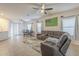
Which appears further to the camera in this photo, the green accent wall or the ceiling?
the green accent wall

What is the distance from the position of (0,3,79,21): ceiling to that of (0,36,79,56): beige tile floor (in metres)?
0.51

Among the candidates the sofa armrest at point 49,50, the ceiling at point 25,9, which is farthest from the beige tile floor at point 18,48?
the ceiling at point 25,9

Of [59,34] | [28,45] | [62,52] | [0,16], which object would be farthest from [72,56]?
[0,16]

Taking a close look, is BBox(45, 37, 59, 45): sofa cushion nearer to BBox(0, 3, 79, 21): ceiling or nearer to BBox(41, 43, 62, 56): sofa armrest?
BBox(41, 43, 62, 56): sofa armrest

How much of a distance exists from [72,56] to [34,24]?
1099 millimetres

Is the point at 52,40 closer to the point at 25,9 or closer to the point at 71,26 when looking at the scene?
the point at 71,26

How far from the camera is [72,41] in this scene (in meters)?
2.34

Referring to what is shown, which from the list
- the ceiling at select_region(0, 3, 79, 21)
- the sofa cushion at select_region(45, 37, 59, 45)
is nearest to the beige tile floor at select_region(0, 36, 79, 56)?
the sofa cushion at select_region(45, 37, 59, 45)

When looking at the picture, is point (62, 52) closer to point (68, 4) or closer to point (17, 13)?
point (68, 4)

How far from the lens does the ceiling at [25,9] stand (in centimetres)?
220

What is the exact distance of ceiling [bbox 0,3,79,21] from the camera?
2.20 metres

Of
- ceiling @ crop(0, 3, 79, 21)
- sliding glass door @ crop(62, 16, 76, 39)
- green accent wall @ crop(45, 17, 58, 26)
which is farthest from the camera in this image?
green accent wall @ crop(45, 17, 58, 26)

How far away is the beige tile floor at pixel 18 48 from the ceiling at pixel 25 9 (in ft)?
1.68

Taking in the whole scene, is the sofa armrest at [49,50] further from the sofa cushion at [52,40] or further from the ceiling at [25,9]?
the ceiling at [25,9]
